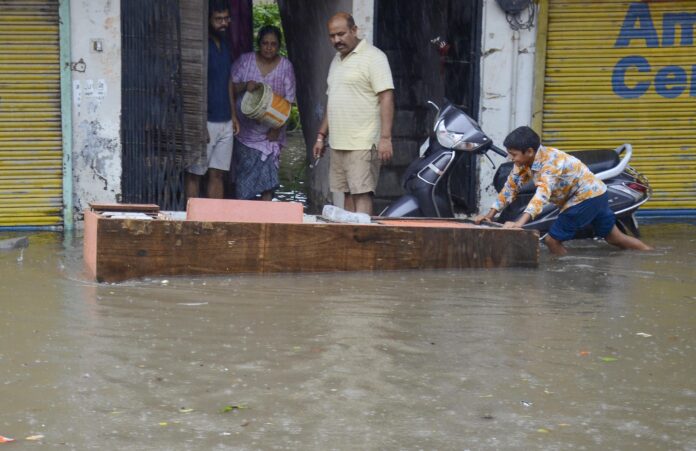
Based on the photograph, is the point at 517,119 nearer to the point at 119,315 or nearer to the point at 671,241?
the point at 671,241

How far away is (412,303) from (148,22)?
3.85 m

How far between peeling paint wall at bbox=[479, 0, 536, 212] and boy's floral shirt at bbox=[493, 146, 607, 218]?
1.75m

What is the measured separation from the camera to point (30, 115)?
9109mm

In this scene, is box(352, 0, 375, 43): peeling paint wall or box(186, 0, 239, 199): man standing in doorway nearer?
box(186, 0, 239, 199): man standing in doorway

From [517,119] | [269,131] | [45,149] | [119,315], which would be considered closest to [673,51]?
[517,119]

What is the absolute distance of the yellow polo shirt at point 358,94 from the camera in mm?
8453

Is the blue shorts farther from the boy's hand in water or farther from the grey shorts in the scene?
the grey shorts

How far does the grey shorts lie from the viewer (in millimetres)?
9242

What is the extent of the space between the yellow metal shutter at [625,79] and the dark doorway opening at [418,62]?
2.83ft

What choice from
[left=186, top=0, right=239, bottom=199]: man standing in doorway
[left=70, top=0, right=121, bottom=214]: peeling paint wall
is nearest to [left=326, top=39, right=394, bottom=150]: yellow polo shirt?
[left=186, top=0, right=239, bottom=199]: man standing in doorway

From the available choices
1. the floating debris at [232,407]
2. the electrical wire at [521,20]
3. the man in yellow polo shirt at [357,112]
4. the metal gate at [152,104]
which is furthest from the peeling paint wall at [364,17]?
the floating debris at [232,407]

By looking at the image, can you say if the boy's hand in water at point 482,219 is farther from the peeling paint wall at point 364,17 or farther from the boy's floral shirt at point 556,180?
the peeling paint wall at point 364,17

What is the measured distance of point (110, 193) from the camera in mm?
9227

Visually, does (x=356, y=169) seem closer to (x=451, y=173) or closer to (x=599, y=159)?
(x=451, y=173)
